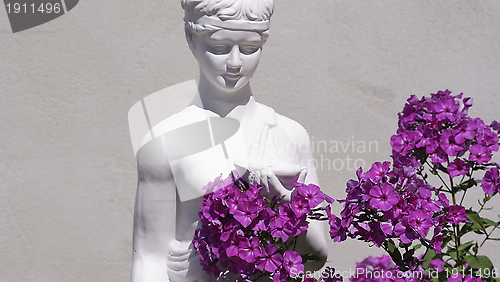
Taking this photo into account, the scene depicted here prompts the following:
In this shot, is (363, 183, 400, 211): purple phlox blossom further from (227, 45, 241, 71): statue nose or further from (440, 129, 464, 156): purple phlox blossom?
(227, 45, 241, 71): statue nose

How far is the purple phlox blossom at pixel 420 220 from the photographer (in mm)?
1533

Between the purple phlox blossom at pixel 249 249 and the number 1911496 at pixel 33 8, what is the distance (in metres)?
2.55

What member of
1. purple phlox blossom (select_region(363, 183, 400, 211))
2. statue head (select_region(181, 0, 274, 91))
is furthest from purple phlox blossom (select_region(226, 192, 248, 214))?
statue head (select_region(181, 0, 274, 91))

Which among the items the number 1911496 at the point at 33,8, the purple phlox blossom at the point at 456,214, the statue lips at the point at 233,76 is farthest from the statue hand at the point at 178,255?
the number 1911496 at the point at 33,8

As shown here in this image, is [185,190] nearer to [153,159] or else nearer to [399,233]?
[153,159]

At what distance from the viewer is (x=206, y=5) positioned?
1831mm

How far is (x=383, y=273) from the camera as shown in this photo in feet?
5.08

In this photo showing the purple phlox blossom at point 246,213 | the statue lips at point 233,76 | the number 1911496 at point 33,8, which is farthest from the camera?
the number 1911496 at point 33,8

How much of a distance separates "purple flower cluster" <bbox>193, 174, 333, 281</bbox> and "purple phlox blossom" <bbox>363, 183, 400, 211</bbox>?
0.48 feet

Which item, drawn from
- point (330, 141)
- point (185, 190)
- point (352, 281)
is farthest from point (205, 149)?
point (330, 141)

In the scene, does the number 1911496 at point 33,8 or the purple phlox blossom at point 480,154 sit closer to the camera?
the purple phlox blossom at point 480,154

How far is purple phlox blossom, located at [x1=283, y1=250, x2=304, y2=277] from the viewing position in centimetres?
163

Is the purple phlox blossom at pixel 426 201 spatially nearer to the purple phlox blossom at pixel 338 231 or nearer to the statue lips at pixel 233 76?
the purple phlox blossom at pixel 338 231

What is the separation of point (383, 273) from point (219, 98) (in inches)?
27.0
